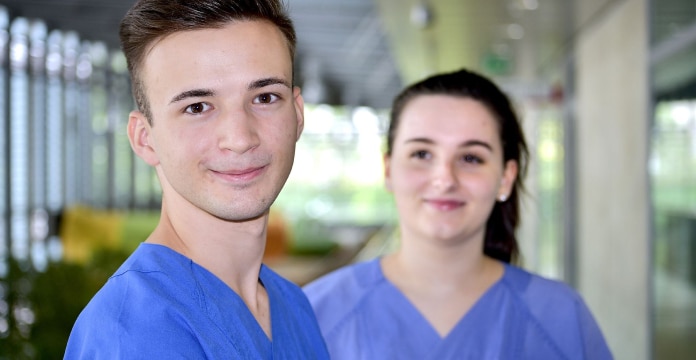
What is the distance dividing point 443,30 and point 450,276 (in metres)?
5.27

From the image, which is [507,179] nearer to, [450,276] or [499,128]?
[499,128]

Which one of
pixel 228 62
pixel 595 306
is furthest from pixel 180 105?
pixel 595 306

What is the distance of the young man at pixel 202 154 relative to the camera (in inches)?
38.0

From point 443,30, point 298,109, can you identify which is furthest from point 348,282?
point 443,30

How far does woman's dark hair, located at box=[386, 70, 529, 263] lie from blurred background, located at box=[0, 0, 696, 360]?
24 centimetres

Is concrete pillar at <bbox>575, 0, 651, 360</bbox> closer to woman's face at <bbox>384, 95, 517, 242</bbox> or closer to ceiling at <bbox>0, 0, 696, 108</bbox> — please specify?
ceiling at <bbox>0, 0, 696, 108</bbox>

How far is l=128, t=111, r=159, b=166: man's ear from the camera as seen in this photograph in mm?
1108

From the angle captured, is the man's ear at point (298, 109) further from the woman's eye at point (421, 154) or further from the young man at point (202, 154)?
the woman's eye at point (421, 154)

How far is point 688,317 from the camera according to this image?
3.89 m

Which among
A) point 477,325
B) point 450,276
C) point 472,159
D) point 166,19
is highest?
point 166,19

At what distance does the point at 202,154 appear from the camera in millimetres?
1041

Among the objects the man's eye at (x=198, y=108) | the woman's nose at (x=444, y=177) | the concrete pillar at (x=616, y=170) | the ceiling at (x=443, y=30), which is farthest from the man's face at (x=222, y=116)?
the concrete pillar at (x=616, y=170)

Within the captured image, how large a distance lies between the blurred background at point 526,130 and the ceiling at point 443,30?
0.09 feet

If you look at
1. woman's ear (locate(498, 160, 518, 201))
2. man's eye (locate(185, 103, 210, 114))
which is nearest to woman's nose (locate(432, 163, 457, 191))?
woman's ear (locate(498, 160, 518, 201))
